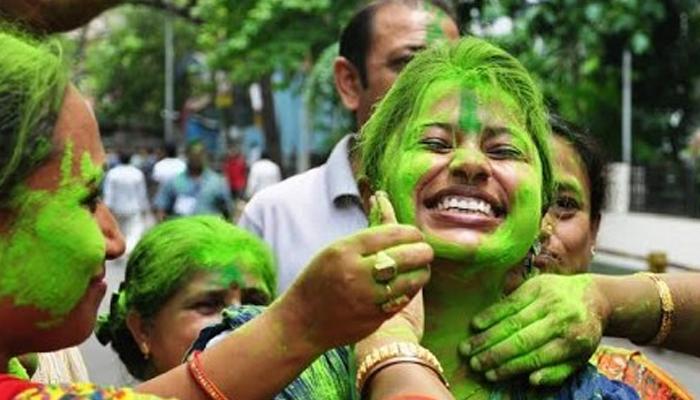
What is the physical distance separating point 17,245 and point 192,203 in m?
11.2

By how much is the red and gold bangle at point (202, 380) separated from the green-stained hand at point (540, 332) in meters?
0.54

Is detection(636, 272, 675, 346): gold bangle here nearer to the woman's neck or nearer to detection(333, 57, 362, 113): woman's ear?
the woman's neck

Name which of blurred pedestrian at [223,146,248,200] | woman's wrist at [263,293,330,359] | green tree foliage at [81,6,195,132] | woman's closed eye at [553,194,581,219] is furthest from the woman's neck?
green tree foliage at [81,6,195,132]

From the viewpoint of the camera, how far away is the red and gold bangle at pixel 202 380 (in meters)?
1.74

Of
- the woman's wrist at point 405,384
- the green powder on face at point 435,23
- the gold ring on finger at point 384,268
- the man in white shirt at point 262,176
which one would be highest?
the gold ring on finger at point 384,268

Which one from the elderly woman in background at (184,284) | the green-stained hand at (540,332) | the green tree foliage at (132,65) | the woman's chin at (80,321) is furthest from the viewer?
the green tree foliage at (132,65)

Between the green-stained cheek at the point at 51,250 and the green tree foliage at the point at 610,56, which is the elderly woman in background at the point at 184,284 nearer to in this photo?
the green tree foliage at the point at 610,56

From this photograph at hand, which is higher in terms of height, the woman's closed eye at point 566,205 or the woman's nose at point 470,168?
the woman's nose at point 470,168

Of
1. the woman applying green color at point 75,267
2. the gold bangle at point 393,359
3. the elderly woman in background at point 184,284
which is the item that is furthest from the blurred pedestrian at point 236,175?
the woman applying green color at point 75,267

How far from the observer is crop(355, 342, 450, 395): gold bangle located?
6.07 feet

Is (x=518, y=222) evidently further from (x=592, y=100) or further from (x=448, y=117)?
(x=592, y=100)

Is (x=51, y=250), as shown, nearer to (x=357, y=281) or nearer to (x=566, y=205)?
(x=357, y=281)

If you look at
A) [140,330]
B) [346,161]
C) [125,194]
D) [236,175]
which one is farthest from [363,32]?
[236,175]

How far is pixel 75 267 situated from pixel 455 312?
75cm
